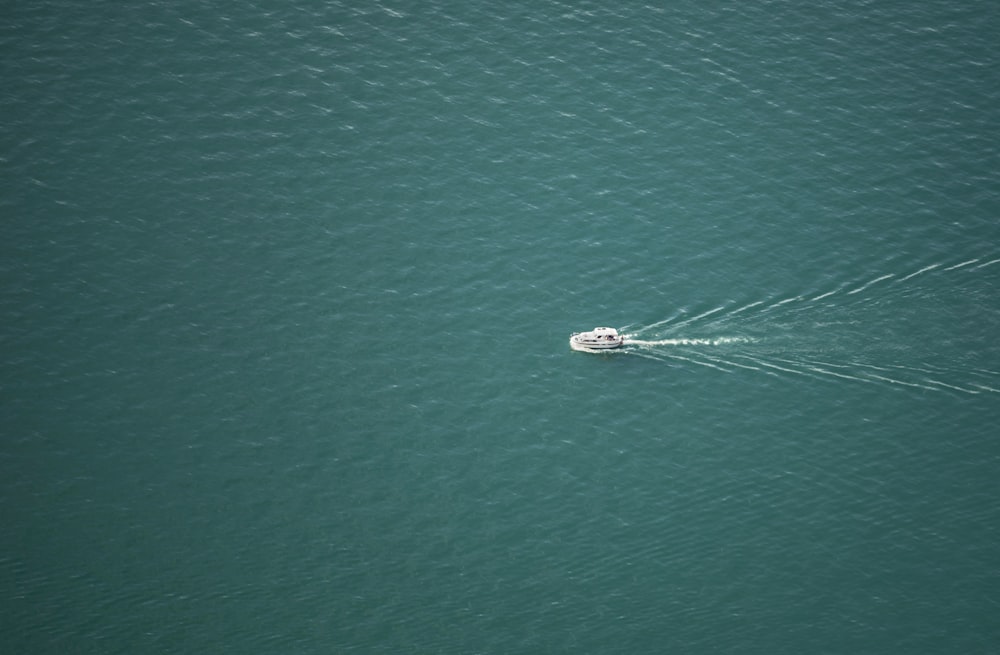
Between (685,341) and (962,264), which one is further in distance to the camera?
(962,264)

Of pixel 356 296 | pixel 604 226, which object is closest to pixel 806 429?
pixel 604 226

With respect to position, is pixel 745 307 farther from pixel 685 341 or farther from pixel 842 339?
pixel 842 339

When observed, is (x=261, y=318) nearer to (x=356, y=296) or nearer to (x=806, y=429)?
(x=356, y=296)

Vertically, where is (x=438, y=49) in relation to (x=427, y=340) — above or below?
above

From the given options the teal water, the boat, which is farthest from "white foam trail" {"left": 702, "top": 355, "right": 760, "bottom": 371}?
the boat

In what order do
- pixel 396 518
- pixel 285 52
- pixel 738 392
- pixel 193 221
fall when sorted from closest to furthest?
pixel 396 518
pixel 738 392
pixel 193 221
pixel 285 52

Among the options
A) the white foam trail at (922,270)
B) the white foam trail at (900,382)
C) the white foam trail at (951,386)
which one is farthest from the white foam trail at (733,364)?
the white foam trail at (922,270)

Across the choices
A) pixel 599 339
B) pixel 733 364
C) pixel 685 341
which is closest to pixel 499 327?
pixel 599 339
